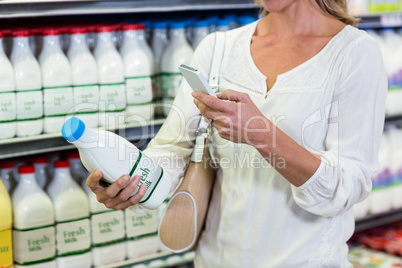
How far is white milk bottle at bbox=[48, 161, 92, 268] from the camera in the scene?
1724 mm

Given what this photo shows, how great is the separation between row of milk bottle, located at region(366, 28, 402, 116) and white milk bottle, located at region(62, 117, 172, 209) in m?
1.57

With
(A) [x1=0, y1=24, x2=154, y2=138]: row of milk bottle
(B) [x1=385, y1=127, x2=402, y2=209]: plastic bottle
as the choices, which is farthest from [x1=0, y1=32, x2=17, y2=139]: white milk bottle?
(B) [x1=385, y1=127, x2=402, y2=209]: plastic bottle

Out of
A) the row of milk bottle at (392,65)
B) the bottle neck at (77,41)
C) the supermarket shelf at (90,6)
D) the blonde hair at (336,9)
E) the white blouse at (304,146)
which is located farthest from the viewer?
the row of milk bottle at (392,65)

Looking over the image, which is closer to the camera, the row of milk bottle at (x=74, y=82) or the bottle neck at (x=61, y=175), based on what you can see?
the row of milk bottle at (x=74, y=82)

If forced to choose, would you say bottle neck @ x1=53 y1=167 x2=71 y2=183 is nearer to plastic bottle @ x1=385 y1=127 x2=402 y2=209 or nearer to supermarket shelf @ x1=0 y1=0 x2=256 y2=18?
supermarket shelf @ x1=0 y1=0 x2=256 y2=18

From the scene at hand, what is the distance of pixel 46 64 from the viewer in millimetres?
1656

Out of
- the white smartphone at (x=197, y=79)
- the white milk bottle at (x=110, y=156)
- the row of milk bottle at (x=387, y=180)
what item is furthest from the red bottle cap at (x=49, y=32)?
the row of milk bottle at (x=387, y=180)

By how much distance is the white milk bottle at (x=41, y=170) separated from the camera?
5.73 feet

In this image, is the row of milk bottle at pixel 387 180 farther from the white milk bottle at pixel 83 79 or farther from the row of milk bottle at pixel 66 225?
the white milk bottle at pixel 83 79

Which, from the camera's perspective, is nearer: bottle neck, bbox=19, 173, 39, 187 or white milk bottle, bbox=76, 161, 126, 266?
bottle neck, bbox=19, 173, 39, 187

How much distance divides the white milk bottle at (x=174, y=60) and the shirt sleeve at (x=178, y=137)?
1.82ft

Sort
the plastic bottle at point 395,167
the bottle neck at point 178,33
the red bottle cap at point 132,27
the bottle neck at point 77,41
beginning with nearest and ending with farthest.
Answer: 1. the bottle neck at point 77,41
2. the red bottle cap at point 132,27
3. the bottle neck at point 178,33
4. the plastic bottle at point 395,167

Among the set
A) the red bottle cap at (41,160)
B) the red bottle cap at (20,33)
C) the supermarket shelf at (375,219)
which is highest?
the red bottle cap at (20,33)

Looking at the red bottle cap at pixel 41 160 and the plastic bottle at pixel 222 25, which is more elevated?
the plastic bottle at pixel 222 25
